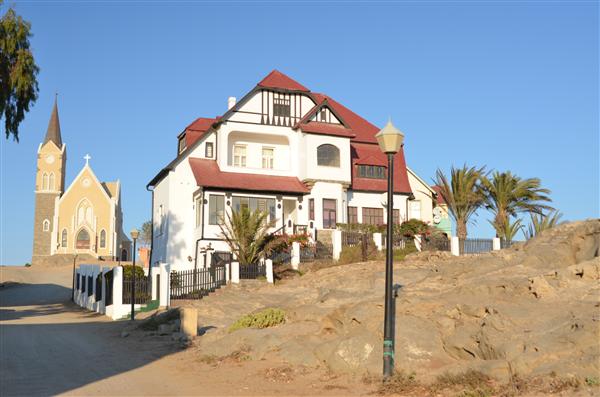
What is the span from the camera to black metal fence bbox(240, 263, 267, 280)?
103 feet

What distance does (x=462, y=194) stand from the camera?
3584cm

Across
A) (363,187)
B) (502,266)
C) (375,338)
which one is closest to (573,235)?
(502,266)

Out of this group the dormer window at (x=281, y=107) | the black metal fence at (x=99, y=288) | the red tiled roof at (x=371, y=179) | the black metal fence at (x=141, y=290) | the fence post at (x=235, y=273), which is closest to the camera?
the black metal fence at (x=141, y=290)

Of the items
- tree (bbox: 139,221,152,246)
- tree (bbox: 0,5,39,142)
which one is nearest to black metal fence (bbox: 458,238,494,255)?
tree (bbox: 0,5,39,142)

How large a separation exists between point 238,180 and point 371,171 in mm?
9292

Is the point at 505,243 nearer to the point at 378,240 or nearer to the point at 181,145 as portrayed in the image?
the point at 378,240

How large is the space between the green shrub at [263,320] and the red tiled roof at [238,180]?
20.2 m

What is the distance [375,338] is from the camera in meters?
13.0

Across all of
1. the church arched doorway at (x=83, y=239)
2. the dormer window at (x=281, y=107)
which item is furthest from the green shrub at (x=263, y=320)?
the church arched doorway at (x=83, y=239)

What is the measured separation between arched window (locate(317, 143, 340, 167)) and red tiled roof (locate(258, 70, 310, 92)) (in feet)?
12.9

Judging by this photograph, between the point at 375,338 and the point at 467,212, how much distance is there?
960 inches

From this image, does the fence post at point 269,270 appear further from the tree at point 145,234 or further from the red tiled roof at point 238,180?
the tree at point 145,234

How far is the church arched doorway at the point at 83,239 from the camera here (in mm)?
74125

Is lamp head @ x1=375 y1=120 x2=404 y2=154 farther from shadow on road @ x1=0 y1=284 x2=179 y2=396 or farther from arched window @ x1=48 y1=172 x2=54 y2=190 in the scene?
arched window @ x1=48 y1=172 x2=54 y2=190
